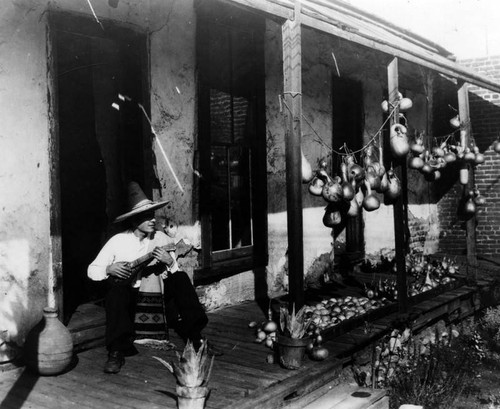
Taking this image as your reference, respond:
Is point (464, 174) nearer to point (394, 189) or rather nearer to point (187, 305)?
point (394, 189)

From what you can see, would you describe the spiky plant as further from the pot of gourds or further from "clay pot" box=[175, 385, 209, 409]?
"clay pot" box=[175, 385, 209, 409]

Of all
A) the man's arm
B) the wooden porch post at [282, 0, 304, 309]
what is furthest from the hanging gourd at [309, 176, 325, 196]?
the man's arm

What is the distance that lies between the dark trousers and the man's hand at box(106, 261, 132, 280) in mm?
90

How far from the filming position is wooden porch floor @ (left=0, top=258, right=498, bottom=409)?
3.74 metres

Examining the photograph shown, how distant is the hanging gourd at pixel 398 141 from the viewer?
6039mm

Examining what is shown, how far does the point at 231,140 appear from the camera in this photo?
682 centimetres

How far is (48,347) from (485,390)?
4173mm

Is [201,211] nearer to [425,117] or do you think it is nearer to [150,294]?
[150,294]

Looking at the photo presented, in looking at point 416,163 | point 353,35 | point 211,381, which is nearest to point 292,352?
point 211,381

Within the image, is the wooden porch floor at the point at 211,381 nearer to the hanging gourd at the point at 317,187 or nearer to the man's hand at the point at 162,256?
the man's hand at the point at 162,256

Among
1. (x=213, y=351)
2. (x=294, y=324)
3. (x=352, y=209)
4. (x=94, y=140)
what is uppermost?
(x=94, y=140)

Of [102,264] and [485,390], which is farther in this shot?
[485,390]

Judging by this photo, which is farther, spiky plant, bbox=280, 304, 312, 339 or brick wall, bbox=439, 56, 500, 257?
brick wall, bbox=439, 56, 500, 257

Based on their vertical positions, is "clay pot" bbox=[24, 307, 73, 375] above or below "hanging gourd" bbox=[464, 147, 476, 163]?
below
